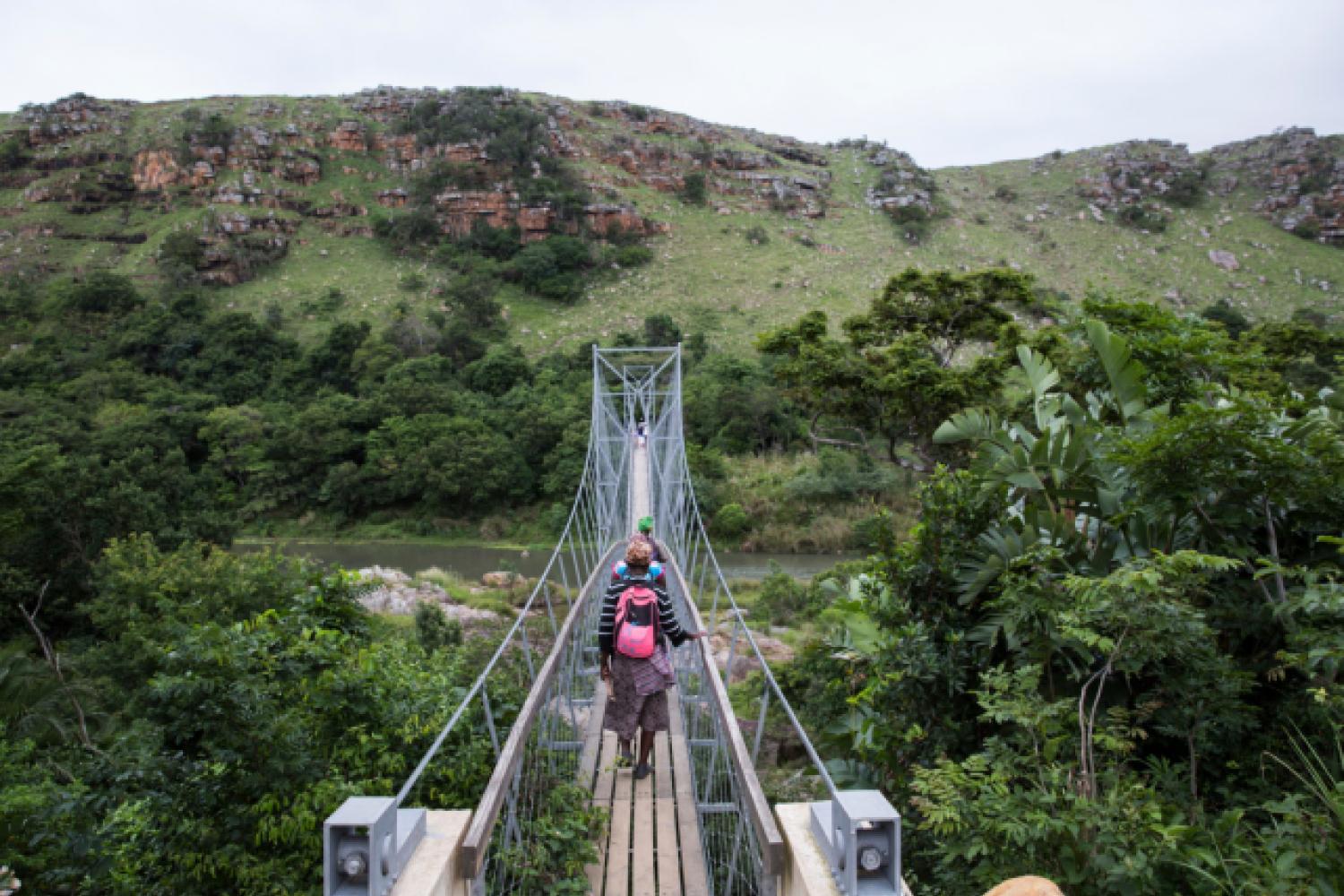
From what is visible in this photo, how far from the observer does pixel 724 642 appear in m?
9.77

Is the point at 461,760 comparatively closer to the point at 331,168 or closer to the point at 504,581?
the point at 504,581

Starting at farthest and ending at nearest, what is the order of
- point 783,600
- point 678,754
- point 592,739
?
point 783,600, point 592,739, point 678,754

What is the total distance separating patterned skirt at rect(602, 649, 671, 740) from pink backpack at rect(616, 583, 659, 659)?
0.15 ft

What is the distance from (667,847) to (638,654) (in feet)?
2.02

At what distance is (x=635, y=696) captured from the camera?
2668mm

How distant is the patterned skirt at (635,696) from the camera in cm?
266

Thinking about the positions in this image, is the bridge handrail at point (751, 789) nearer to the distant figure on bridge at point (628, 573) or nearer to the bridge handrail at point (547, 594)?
the distant figure on bridge at point (628, 573)

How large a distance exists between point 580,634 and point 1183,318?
330cm

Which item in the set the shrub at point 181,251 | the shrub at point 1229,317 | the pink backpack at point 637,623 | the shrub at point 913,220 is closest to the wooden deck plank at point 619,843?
the pink backpack at point 637,623

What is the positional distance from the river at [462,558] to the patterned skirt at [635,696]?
13411 millimetres

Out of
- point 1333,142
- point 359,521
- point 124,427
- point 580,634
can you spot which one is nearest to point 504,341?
point 359,521

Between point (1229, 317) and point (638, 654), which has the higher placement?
point (1229, 317)

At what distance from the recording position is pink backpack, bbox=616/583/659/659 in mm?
2645

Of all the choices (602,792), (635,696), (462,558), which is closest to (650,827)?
(602,792)
